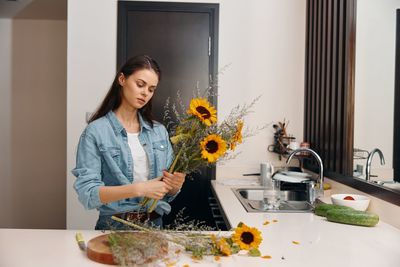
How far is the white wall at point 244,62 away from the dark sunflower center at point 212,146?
2.19 m

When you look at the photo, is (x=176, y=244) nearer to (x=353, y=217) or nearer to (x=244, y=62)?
(x=353, y=217)

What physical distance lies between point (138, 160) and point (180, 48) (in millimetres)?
1744

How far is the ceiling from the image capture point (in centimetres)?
405

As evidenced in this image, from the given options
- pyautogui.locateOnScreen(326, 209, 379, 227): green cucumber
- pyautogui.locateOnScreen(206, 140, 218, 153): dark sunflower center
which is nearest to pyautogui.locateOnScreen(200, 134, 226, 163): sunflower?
pyautogui.locateOnScreen(206, 140, 218, 153): dark sunflower center

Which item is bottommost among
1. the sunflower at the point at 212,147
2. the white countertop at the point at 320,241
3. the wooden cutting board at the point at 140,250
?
the white countertop at the point at 320,241

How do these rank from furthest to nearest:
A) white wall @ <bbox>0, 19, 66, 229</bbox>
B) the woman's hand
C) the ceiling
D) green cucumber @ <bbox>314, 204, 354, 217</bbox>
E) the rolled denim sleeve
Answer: white wall @ <bbox>0, 19, 66, 229</bbox> → the ceiling → green cucumber @ <bbox>314, 204, 354, 217</bbox> → the rolled denim sleeve → the woman's hand

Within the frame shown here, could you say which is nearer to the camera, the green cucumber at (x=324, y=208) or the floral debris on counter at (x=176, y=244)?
the floral debris on counter at (x=176, y=244)

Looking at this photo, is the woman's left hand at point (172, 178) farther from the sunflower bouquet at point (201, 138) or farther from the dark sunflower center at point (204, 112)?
the dark sunflower center at point (204, 112)

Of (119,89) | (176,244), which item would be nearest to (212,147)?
(176,244)

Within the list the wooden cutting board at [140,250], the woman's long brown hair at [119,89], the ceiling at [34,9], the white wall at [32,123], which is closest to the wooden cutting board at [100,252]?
the wooden cutting board at [140,250]

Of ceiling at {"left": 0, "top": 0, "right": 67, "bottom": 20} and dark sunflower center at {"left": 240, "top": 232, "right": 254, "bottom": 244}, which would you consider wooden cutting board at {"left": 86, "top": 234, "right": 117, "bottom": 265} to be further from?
ceiling at {"left": 0, "top": 0, "right": 67, "bottom": 20}

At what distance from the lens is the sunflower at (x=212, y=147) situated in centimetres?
139

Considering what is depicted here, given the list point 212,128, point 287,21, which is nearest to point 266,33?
point 287,21

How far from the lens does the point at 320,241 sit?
168 cm
